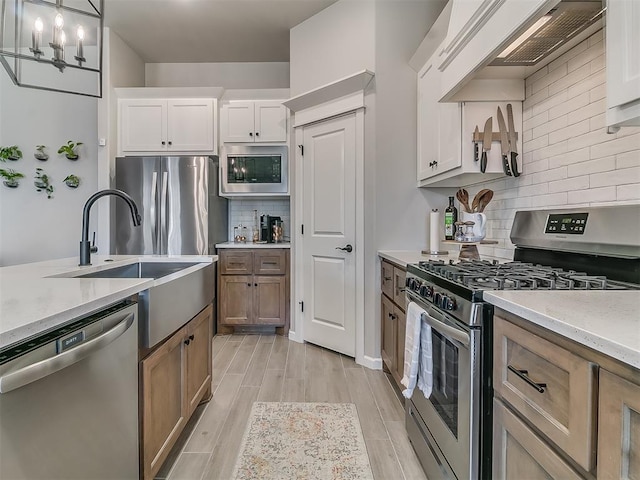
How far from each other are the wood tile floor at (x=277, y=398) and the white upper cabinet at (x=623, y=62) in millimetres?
1565

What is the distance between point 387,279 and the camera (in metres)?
2.57

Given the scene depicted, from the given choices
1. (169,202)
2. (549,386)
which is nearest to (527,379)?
(549,386)

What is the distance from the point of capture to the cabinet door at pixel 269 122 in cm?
384

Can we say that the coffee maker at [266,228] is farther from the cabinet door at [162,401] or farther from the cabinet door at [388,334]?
the cabinet door at [162,401]

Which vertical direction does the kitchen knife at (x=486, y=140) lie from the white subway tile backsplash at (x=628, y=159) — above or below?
above

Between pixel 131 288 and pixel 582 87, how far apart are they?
6.71 ft

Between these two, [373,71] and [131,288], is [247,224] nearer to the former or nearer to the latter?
[373,71]

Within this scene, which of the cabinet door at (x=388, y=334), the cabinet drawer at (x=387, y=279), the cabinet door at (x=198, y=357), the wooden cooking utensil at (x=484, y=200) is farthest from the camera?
the cabinet drawer at (x=387, y=279)

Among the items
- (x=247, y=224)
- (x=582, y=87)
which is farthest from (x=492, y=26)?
(x=247, y=224)

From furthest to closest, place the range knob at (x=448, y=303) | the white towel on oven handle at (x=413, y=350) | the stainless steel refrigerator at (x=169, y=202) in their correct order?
the stainless steel refrigerator at (x=169, y=202)
the white towel on oven handle at (x=413, y=350)
the range knob at (x=448, y=303)

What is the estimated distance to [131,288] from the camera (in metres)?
1.16

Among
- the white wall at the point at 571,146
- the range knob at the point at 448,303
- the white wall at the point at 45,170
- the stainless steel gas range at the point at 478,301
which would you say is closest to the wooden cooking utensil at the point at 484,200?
the white wall at the point at 571,146

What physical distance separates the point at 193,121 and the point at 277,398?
3019mm

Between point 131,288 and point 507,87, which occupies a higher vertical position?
point 507,87
